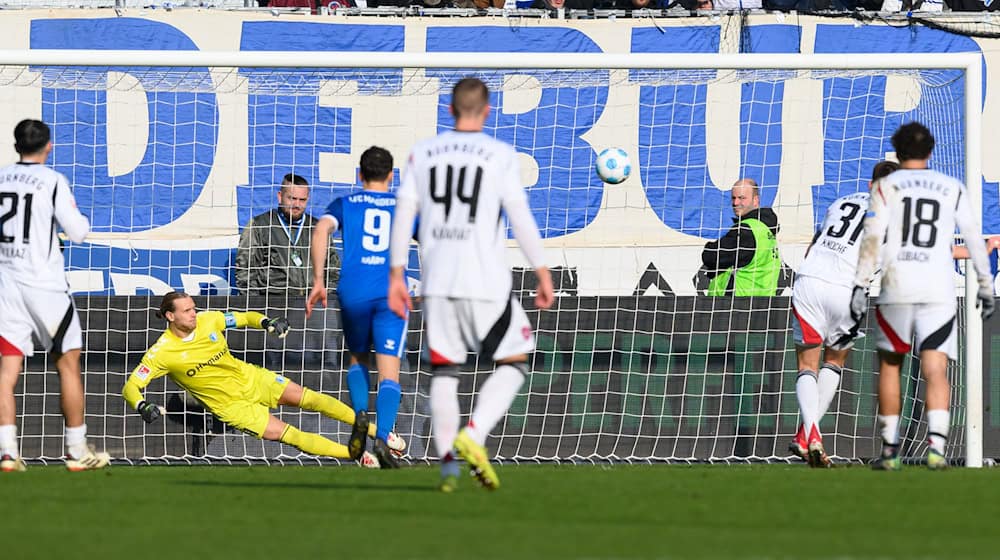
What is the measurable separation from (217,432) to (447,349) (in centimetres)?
534

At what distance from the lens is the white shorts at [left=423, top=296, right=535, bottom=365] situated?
276 inches

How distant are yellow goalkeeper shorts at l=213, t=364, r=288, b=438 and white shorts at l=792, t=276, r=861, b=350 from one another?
3819mm

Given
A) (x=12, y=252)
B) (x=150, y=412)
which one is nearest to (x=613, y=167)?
(x=150, y=412)

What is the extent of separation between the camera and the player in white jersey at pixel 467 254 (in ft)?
22.9

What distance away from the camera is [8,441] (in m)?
9.21

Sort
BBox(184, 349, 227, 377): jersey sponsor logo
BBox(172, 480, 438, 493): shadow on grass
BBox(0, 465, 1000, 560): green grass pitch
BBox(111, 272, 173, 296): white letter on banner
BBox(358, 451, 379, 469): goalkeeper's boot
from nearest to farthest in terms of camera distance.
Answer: BBox(0, 465, 1000, 560): green grass pitch < BBox(172, 480, 438, 493): shadow on grass < BBox(358, 451, 379, 469): goalkeeper's boot < BBox(184, 349, 227, 377): jersey sponsor logo < BBox(111, 272, 173, 296): white letter on banner

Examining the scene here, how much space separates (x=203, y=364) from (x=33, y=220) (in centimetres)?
267


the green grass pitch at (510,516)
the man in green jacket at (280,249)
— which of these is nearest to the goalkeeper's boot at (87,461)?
the green grass pitch at (510,516)

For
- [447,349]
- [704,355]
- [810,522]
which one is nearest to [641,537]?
[810,522]

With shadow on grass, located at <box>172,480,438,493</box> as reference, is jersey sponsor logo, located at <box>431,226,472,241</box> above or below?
above

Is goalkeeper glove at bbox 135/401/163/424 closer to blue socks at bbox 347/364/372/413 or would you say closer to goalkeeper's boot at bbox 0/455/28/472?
goalkeeper's boot at bbox 0/455/28/472

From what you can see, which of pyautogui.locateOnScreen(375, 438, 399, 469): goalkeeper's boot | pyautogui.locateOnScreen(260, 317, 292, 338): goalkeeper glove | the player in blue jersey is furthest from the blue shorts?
pyautogui.locateOnScreen(260, 317, 292, 338): goalkeeper glove

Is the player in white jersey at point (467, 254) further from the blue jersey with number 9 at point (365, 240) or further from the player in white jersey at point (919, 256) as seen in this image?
the player in white jersey at point (919, 256)

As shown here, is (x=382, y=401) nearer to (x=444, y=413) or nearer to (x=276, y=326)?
(x=276, y=326)
